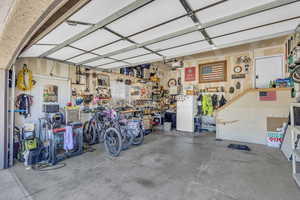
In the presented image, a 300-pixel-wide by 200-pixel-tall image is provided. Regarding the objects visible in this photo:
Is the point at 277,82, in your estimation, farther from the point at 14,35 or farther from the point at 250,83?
the point at 14,35

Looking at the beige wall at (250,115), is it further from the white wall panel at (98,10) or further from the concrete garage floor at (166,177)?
the white wall panel at (98,10)

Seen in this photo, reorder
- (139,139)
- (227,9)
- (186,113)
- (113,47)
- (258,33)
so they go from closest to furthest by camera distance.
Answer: (227,9) → (258,33) → (113,47) → (139,139) → (186,113)

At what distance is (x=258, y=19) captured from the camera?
213 cm

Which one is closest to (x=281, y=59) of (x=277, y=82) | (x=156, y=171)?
(x=277, y=82)

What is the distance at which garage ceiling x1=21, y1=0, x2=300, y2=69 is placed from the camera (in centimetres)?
180

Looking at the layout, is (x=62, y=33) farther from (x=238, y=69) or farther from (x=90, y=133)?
(x=238, y=69)

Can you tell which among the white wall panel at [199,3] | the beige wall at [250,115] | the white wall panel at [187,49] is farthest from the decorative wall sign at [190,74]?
the white wall panel at [199,3]

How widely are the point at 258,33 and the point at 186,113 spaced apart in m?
4.04

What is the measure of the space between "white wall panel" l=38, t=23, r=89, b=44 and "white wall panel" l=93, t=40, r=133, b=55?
0.79 metres

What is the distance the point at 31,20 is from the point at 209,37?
9.16ft

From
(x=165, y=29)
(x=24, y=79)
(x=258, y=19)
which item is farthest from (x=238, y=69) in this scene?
(x=24, y=79)

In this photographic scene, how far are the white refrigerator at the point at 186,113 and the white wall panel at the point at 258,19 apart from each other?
12.5 ft

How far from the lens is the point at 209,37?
275 centimetres

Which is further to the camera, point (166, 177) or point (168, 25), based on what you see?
point (166, 177)
